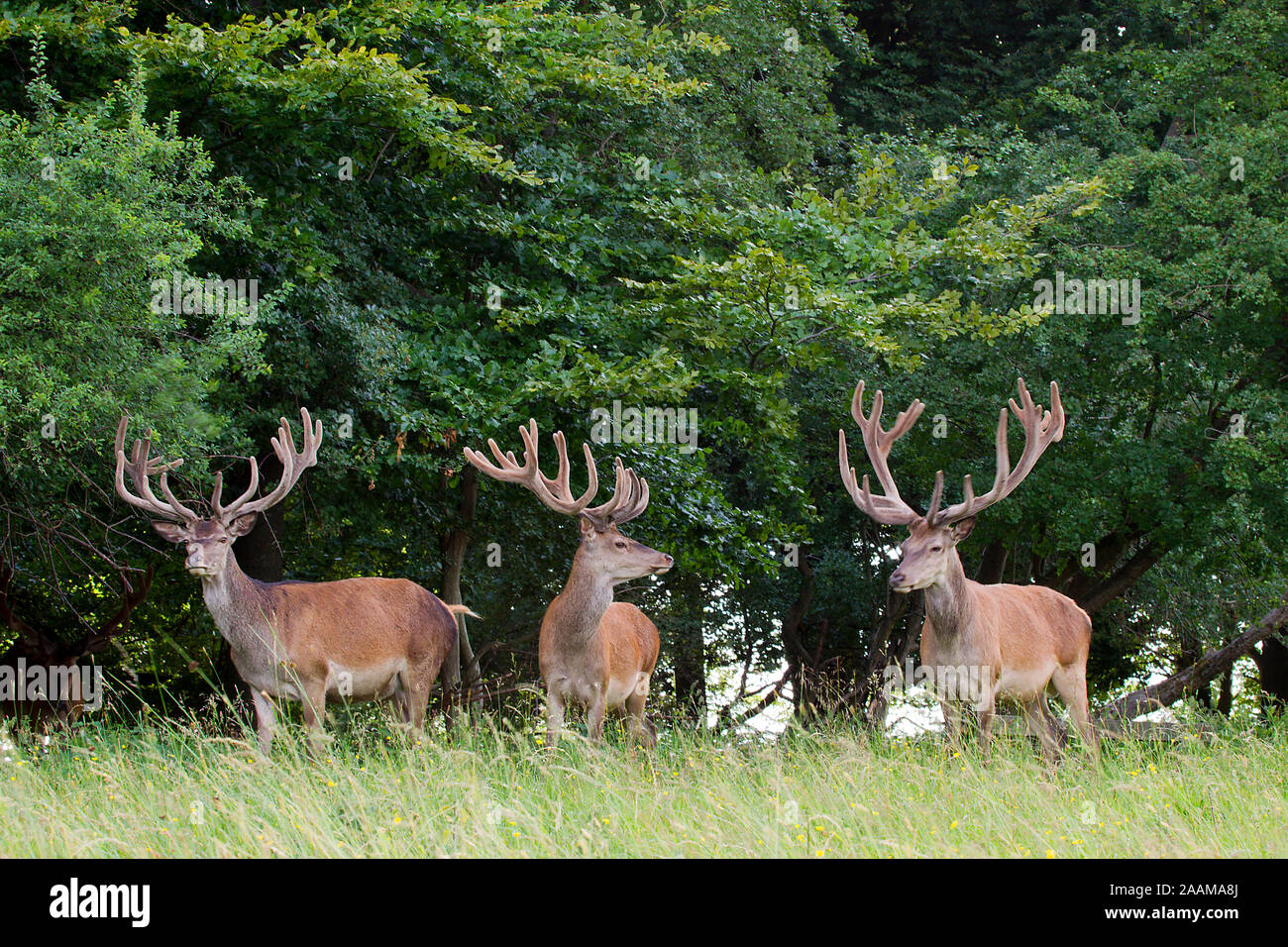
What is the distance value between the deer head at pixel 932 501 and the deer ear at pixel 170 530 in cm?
398

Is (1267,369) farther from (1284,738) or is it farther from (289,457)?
(289,457)

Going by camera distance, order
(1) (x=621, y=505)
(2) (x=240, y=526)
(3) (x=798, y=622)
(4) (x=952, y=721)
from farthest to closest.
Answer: (3) (x=798, y=622), (1) (x=621, y=505), (2) (x=240, y=526), (4) (x=952, y=721)

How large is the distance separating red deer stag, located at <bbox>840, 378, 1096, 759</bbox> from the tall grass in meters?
0.71

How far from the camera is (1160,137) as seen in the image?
17.6 meters

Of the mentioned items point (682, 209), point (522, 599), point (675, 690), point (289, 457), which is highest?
point (682, 209)

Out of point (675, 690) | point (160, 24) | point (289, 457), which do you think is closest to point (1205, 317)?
point (675, 690)

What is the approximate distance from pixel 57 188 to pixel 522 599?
377 inches

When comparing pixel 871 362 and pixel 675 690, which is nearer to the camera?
pixel 871 362

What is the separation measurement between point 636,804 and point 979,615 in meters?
3.57

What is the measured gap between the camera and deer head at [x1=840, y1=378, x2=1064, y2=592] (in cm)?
784

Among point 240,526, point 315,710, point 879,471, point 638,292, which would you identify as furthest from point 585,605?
point 638,292

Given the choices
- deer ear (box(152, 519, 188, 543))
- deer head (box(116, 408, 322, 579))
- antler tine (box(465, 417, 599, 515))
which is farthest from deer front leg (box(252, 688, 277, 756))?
antler tine (box(465, 417, 599, 515))

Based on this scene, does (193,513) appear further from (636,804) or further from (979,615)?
(979,615)

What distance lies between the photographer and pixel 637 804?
5410mm
